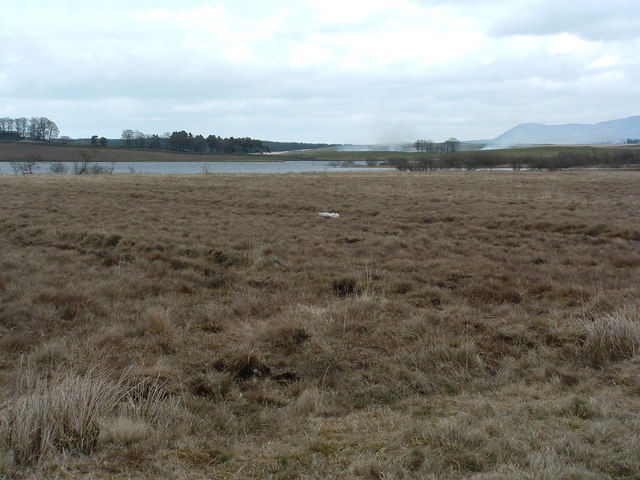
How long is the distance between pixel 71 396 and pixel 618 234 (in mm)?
15930

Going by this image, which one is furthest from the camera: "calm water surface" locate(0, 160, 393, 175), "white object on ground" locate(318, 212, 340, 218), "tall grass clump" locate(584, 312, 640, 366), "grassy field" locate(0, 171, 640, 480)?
"calm water surface" locate(0, 160, 393, 175)

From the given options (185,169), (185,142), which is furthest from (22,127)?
(185,169)

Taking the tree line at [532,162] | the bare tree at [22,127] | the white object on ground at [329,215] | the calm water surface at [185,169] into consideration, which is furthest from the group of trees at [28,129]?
the white object on ground at [329,215]

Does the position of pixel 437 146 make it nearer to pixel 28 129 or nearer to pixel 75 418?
pixel 28 129

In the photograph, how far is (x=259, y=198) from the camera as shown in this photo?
86.3ft

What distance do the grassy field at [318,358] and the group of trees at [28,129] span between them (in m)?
121

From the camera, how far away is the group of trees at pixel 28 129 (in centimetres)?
11656

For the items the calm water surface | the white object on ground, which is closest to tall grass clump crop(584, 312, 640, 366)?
the white object on ground

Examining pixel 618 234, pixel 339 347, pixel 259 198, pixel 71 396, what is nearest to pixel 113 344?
pixel 71 396

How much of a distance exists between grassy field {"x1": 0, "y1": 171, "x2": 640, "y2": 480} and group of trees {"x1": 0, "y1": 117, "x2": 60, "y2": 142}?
397 ft

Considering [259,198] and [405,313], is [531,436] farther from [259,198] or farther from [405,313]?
[259,198]

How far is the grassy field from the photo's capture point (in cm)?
376

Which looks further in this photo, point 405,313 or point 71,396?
point 405,313

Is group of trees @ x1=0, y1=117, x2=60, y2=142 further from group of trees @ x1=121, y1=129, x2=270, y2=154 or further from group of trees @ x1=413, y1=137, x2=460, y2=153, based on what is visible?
group of trees @ x1=413, y1=137, x2=460, y2=153
